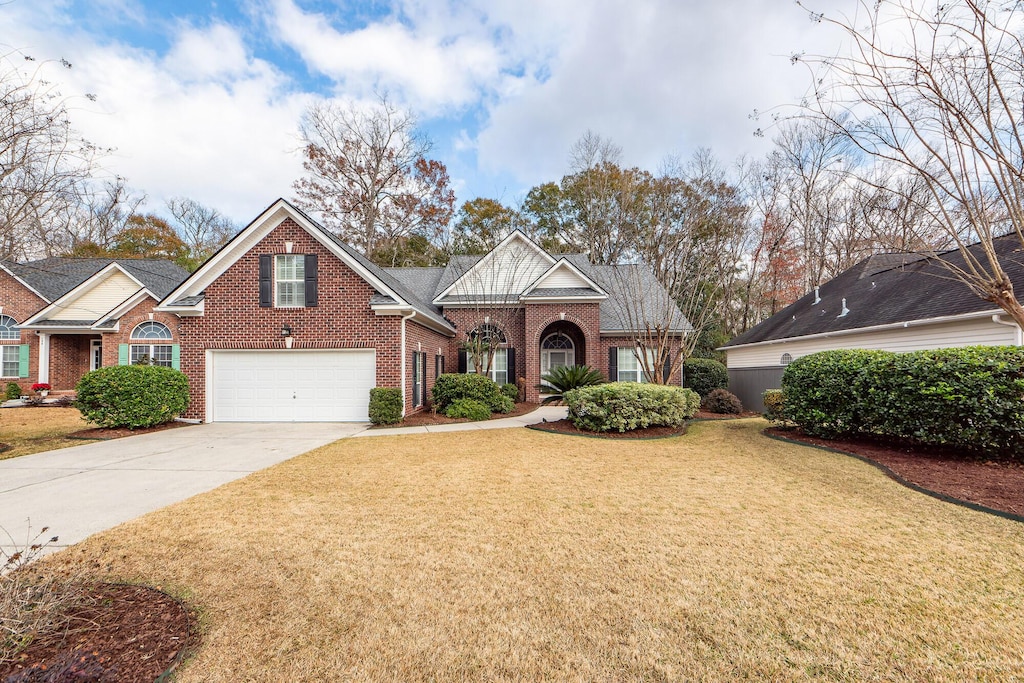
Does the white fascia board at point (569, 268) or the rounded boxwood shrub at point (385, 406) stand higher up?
the white fascia board at point (569, 268)

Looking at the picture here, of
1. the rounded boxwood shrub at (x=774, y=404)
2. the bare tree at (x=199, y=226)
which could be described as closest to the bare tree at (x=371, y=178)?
the bare tree at (x=199, y=226)

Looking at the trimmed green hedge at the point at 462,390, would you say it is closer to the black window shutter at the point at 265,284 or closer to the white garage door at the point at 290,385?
the white garage door at the point at 290,385

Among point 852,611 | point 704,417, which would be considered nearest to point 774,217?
point 704,417

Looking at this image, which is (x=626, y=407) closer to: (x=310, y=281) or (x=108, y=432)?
(x=310, y=281)

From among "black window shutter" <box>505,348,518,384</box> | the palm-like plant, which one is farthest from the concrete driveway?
"black window shutter" <box>505,348,518,384</box>

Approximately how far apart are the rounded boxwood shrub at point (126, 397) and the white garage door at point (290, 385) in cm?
136

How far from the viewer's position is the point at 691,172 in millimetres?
14688

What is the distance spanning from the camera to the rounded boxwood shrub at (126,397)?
1021 centimetres

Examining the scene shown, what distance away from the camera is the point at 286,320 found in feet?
40.8

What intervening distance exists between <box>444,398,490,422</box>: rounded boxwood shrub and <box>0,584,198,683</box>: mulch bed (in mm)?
9828

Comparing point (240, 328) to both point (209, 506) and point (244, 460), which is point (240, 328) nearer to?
point (244, 460)

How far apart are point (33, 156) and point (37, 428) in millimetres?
7355

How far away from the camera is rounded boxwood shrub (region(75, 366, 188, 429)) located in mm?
10211

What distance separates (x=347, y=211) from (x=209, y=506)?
26.6 meters
